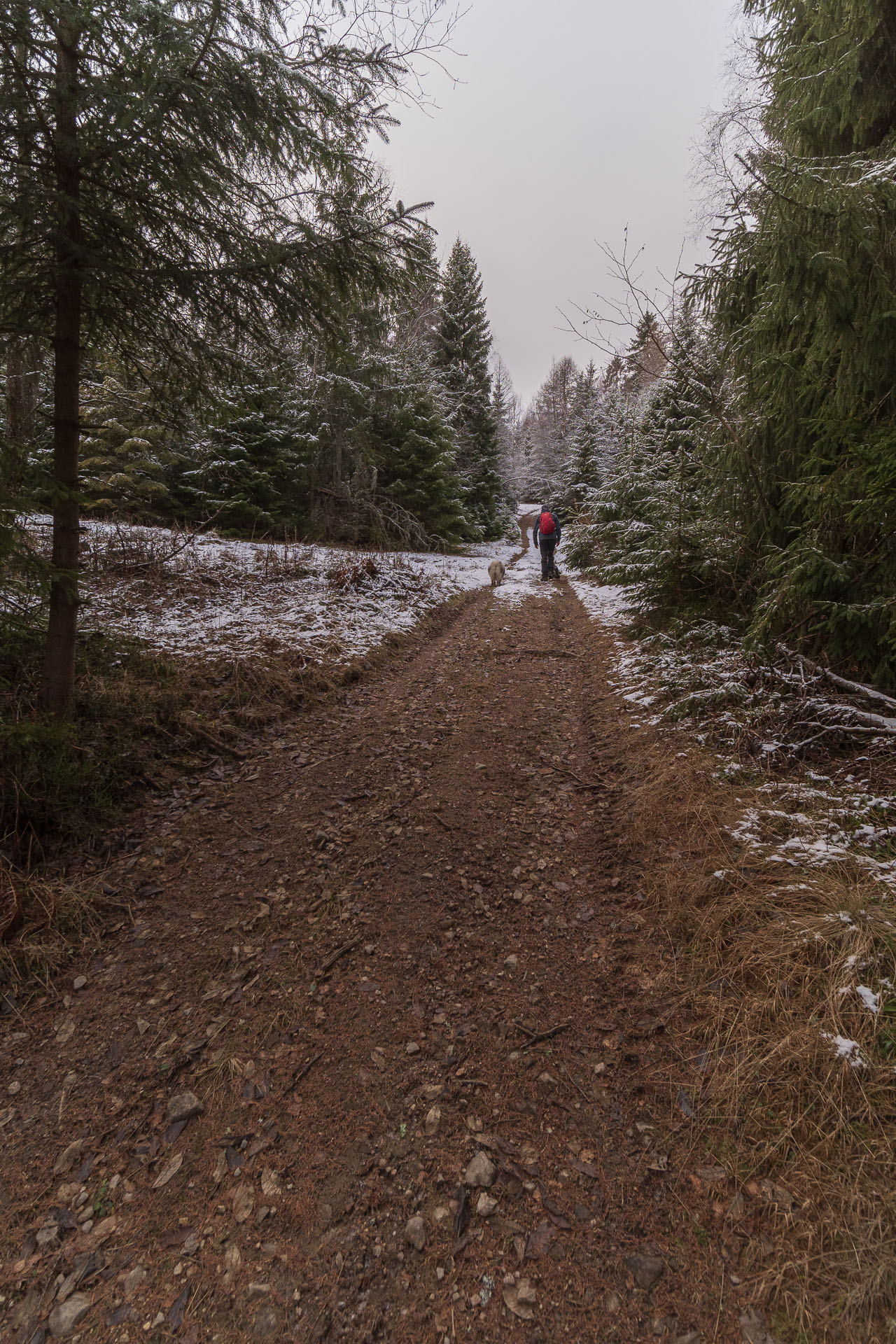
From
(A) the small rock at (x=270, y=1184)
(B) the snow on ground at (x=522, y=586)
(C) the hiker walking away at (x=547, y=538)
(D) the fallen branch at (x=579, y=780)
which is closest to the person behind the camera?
(A) the small rock at (x=270, y=1184)

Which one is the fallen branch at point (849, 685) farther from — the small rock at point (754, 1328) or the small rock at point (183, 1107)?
the small rock at point (183, 1107)

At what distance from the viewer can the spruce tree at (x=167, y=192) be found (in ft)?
11.0

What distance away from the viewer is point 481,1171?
6.98ft

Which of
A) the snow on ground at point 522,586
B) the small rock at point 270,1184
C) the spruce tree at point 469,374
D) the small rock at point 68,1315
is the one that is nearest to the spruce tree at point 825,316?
the small rock at point 270,1184

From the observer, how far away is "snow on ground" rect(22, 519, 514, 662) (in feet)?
23.3

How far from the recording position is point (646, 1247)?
1.88 metres

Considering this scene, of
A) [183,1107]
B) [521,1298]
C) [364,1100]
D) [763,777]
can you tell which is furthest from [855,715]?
[183,1107]

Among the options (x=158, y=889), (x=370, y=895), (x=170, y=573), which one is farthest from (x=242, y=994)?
(x=170, y=573)

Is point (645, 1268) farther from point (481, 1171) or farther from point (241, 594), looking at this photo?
point (241, 594)

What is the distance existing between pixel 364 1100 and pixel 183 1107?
31.7 inches

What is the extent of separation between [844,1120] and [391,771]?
378cm

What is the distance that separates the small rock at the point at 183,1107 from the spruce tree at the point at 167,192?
3.29 metres

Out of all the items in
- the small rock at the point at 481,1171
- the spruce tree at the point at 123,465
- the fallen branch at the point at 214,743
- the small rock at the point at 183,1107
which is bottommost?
the small rock at the point at 183,1107

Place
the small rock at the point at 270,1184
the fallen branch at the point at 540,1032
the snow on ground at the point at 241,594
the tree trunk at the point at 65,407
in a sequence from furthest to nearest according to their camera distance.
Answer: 1. the snow on ground at the point at 241,594
2. the tree trunk at the point at 65,407
3. the fallen branch at the point at 540,1032
4. the small rock at the point at 270,1184
